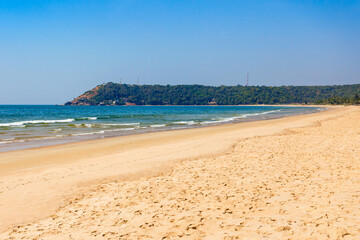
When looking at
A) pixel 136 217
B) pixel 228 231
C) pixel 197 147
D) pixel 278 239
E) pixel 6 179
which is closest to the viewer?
pixel 278 239

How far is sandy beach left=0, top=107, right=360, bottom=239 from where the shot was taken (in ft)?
16.9

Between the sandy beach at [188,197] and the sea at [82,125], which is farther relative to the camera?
the sea at [82,125]

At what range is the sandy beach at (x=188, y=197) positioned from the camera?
514cm

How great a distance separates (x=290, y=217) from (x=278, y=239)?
3.12 ft

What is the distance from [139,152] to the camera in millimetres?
14438

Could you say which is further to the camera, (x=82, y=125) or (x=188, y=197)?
(x=82, y=125)

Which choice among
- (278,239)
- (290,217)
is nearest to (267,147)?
(290,217)

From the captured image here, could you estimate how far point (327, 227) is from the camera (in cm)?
486

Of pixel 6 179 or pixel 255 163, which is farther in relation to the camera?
pixel 255 163

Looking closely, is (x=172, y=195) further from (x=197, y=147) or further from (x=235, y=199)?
(x=197, y=147)

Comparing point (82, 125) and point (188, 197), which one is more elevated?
point (188, 197)

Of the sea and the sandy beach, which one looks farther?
the sea

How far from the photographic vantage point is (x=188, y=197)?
6898 millimetres

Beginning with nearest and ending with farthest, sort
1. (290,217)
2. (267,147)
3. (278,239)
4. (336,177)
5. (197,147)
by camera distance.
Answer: (278,239)
(290,217)
(336,177)
(267,147)
(197,147)
